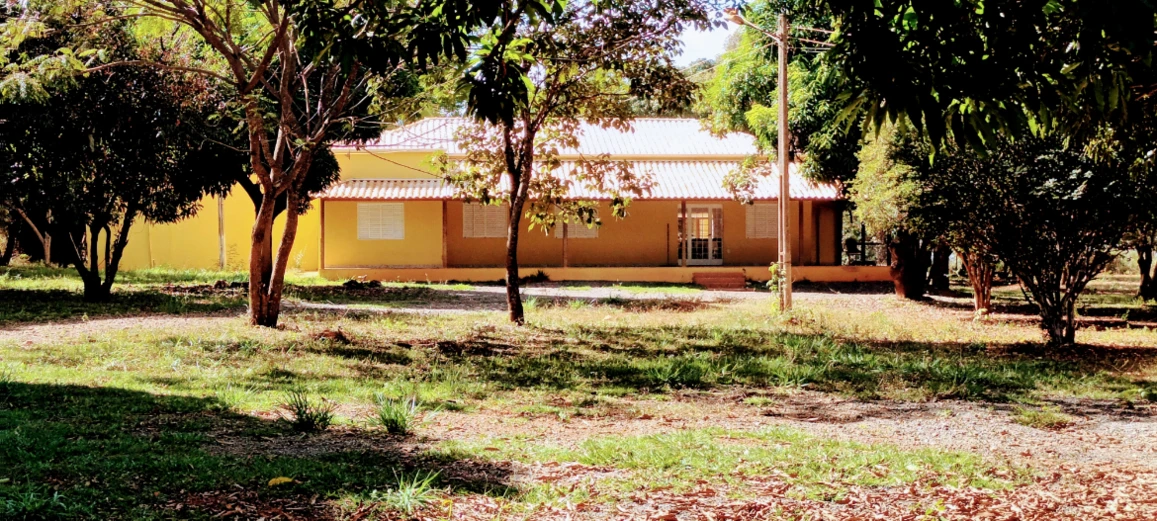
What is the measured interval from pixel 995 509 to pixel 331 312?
40.2 ft

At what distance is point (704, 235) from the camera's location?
29688 millimetres

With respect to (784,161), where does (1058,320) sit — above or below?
below

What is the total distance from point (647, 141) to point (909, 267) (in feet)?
36.3

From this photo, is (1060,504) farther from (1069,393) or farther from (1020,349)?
(1020,349)

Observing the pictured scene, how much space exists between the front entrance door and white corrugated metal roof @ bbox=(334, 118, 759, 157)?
1.80m

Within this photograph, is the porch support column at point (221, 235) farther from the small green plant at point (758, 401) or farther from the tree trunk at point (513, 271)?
the small green plant at point (758, 401)

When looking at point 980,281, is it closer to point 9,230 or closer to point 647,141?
point 647,141

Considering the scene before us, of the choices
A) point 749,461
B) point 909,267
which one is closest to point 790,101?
point 909,267

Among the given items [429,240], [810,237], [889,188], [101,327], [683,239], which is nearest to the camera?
[101,327]

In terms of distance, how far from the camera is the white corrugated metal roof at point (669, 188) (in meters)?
27.0

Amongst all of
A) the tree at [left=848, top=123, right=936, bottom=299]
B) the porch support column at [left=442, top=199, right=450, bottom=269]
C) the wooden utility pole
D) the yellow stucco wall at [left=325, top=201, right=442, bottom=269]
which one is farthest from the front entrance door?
the wooden utility pole

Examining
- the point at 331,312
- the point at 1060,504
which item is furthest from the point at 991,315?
the point at 1060,504

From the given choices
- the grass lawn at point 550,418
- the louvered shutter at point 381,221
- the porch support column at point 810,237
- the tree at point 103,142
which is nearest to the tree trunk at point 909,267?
the grass lawn at point 550,418

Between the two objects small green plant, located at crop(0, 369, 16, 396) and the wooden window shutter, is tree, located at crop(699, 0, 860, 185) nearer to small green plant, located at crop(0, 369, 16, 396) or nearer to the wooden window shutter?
the wooden window shutter
